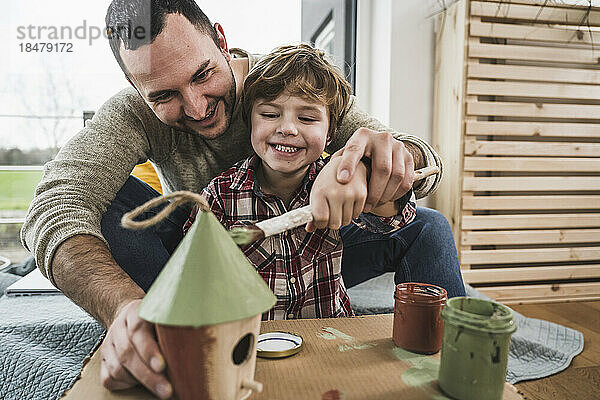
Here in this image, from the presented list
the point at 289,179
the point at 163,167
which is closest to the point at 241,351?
the point at 289,179

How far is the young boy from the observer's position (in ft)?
3.59

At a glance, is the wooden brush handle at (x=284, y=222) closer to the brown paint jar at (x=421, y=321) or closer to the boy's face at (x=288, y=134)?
the brown paint jar at (x=421, y=321)

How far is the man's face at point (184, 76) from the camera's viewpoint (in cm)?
108

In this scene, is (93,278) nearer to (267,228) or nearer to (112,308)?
(112,308)

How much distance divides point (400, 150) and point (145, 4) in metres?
0.71

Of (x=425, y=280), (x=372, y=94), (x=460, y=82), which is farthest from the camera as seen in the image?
(x=372, y=94)

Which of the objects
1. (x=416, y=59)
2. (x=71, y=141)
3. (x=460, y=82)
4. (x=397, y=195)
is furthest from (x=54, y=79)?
(x=397, y=195)

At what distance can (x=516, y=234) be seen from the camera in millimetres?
2342

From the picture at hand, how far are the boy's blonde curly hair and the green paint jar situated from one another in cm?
67

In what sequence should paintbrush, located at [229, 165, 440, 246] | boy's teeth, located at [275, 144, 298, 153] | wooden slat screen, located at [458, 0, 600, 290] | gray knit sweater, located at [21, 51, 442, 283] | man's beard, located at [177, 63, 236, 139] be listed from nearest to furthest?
paintbrush, located at [229, 165, 440, 246]
gray knit sweater, located at [21, 51, 442, 283]
boy's teeth, located at [275, 144, 298, 153]
man's beard, located at [177, 63, 236, 139]
wooden slat screen, located at [458, 0, 600, 290]

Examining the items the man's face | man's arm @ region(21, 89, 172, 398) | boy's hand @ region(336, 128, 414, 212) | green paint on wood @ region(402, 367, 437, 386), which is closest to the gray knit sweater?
man's arm @ region(21, 89, 172, 398)

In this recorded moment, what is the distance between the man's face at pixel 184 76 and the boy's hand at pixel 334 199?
512 mm

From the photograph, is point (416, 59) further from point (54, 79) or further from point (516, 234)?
point (54, 79)

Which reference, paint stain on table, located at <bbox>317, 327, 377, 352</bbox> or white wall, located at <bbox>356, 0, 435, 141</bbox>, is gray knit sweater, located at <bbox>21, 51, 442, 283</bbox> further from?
white wall, located at <bbox>356, 0, 435, 141</bbox>
